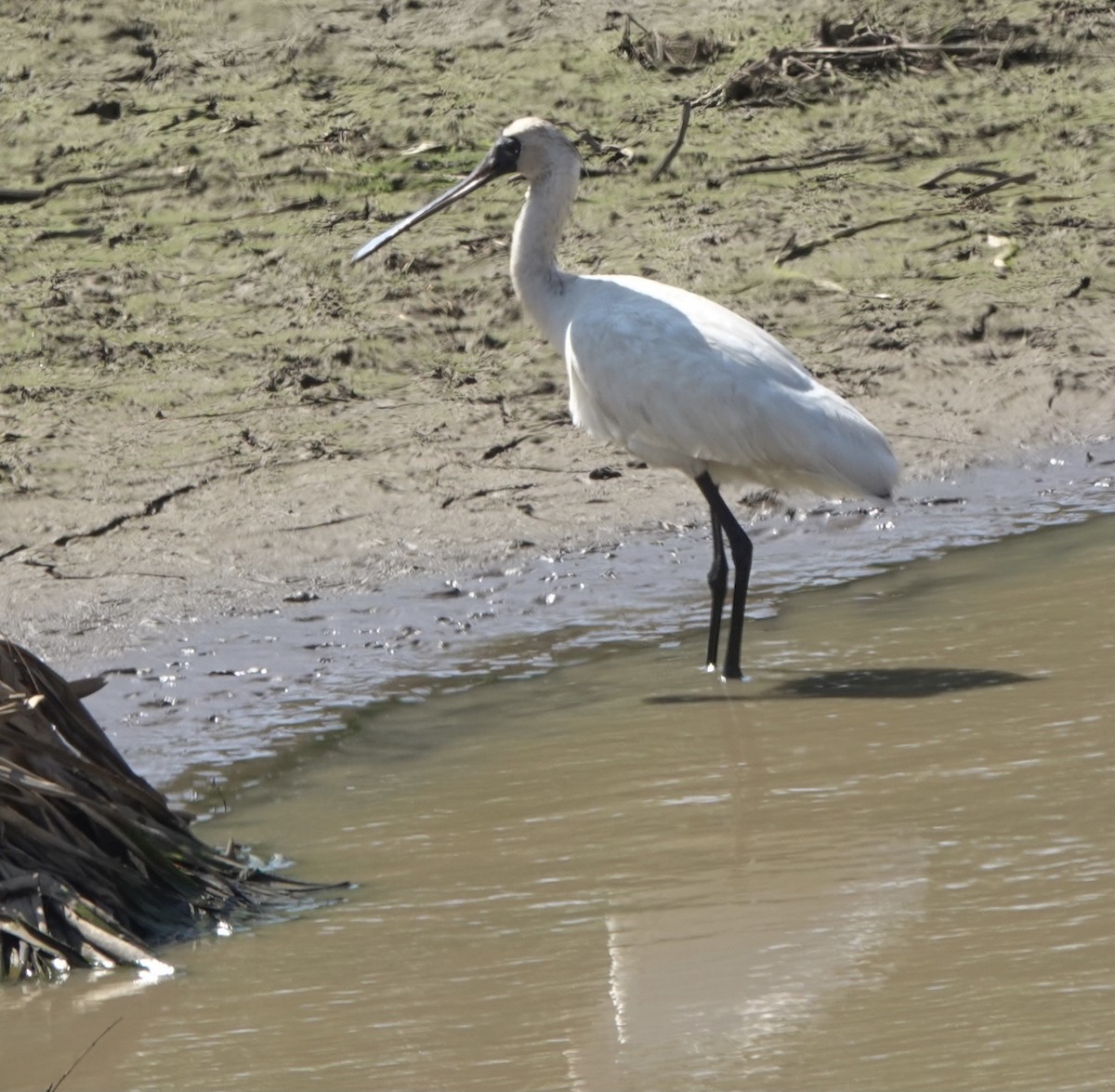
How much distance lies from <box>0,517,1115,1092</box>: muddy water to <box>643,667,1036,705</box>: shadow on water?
0.4 inches

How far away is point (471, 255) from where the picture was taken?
29.8ft

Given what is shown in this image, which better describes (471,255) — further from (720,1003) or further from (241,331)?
(720,1003)

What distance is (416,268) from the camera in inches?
356

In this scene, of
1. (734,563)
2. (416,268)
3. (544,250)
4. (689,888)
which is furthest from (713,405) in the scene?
(416,268)

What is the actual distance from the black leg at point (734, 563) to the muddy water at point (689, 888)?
4.3 inches

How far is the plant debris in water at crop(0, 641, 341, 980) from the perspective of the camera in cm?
386

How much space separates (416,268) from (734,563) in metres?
3.34

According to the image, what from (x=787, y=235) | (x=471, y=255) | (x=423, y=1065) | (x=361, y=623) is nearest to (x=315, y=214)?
(x=471, y=255)

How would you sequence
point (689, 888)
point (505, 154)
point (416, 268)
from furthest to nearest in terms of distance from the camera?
point (416, 268) → point (505, 154) → point (689, 888)

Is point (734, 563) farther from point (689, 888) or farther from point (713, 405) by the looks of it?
point (689, 888)

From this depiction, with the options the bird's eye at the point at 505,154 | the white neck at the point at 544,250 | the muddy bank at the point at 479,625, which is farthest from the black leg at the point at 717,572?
the bird's eye at the point at 505,154

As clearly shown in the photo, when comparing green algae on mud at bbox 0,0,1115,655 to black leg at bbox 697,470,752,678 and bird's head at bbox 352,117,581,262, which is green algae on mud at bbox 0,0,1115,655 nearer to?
black leg at bbox 697,470,752,678

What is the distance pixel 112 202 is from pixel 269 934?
642 centimetres

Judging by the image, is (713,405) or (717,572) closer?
(713,405)
